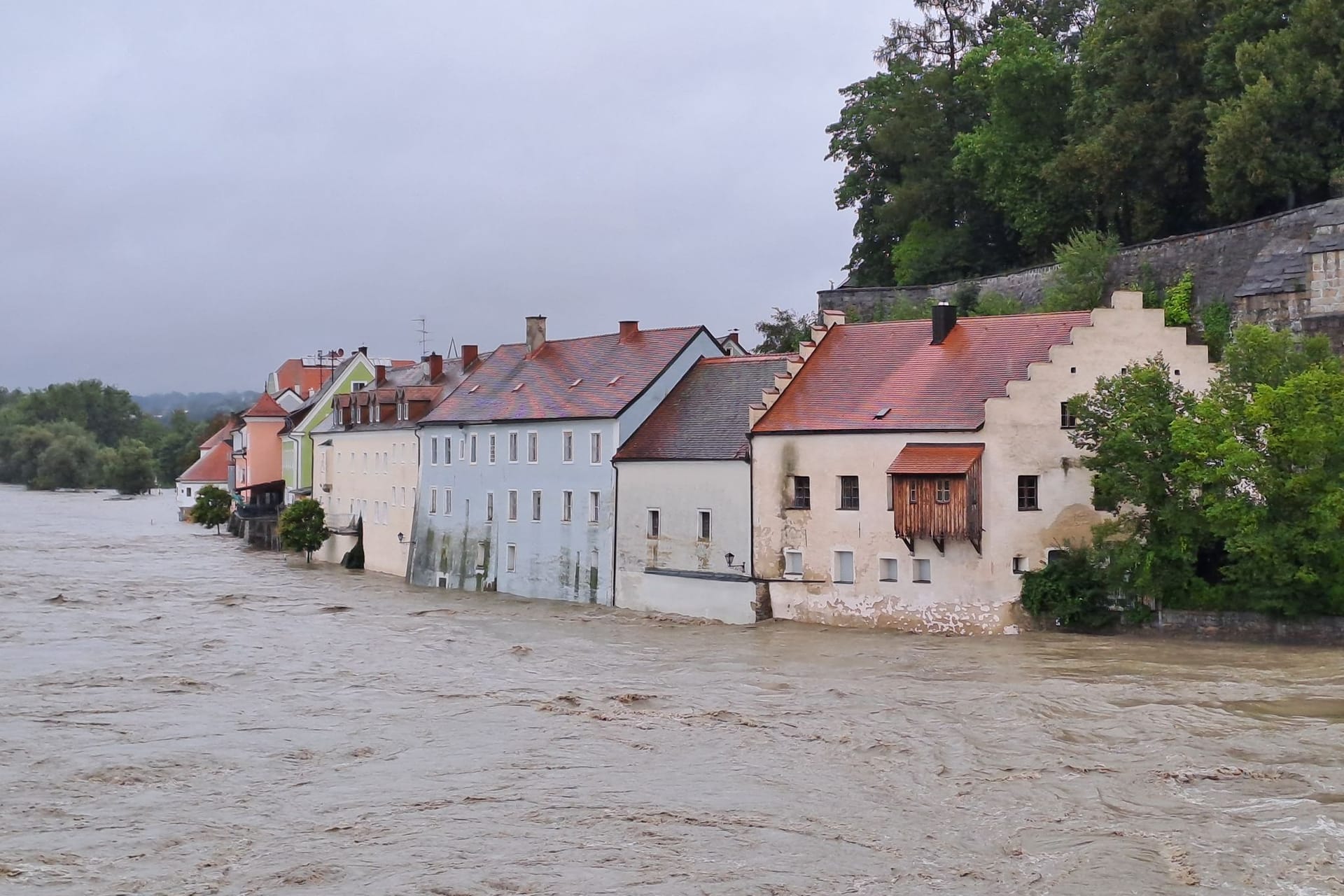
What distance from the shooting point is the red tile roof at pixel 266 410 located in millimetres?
89188

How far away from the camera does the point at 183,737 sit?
2558 centimetres

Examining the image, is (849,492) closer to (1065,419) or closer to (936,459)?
(936,459)

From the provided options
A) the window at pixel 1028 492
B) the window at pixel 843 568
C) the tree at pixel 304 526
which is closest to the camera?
the window at pixel 1028 492

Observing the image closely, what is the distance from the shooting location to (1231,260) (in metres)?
45.8

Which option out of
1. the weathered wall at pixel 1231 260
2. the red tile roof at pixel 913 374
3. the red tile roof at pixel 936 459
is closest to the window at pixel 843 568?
the red tile roof at pixel 936 459

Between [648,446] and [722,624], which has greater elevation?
[648,446]

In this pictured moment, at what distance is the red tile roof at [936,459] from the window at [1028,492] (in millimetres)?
1185

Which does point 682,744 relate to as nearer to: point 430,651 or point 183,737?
point 183,737

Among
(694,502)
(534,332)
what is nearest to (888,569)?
(694,502)

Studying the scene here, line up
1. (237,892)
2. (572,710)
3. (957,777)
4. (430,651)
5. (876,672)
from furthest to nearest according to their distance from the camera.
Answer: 1. (430,651)
2. (876,672)
3. (572,710)
4. (957,777)
5. (237,892)

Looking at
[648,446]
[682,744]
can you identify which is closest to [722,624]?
[648,446]

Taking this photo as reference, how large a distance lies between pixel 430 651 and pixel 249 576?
85.0 feet

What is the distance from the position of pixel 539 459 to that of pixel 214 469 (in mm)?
74295

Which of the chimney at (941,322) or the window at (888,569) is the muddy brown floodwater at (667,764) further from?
the chimney at (941,322)
